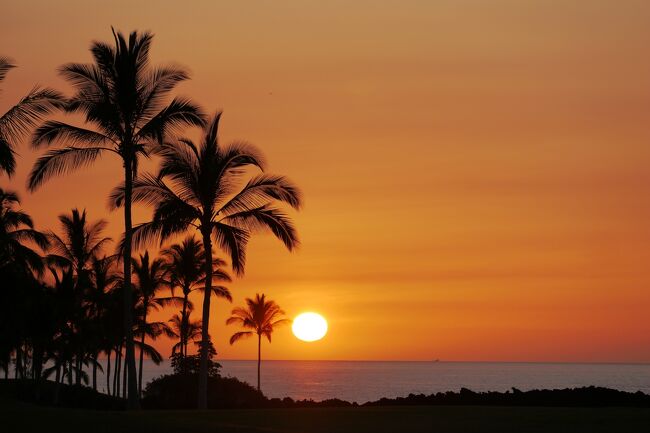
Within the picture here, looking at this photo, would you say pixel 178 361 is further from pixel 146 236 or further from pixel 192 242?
pixel 146 236

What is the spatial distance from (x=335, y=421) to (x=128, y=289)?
11.9m

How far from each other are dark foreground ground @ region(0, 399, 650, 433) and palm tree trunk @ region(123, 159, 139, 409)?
5806mm

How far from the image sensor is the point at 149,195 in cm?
3522

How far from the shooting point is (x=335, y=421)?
25031 millimetres

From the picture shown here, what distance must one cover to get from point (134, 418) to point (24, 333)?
36.2 meters

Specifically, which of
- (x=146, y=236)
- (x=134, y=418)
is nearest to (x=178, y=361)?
(x=146, y=236)

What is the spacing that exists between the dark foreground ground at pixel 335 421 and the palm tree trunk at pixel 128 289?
5806 mm

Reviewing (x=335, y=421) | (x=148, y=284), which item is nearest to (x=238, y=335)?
(x=148, y=284)

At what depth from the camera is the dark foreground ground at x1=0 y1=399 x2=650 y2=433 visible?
71.4 feet

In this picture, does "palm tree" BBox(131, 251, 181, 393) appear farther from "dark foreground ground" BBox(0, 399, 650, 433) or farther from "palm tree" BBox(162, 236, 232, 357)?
"dark foreground ground" BBox(0, 399, 650, 433)

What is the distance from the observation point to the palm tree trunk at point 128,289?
1303 inches

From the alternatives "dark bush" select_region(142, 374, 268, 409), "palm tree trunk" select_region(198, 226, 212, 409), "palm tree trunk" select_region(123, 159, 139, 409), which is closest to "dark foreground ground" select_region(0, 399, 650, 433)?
"palm tree trunk" select_region(123, 159, 139, 409)

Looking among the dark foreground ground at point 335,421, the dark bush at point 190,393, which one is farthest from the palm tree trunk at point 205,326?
the dark bush at point 190,393

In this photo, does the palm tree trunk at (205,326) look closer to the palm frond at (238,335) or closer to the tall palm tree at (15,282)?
the tall palm tree at (15,282)
